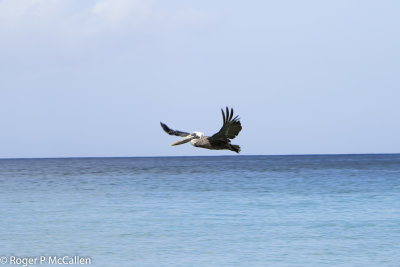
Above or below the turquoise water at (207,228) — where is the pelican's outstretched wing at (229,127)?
above

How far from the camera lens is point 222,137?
8891 millimetres

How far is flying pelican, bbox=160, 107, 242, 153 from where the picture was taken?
28.5 ft

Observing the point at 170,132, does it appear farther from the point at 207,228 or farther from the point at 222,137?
the point at 207,228

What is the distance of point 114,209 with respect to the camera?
4338 cm

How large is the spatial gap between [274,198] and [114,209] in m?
14.8

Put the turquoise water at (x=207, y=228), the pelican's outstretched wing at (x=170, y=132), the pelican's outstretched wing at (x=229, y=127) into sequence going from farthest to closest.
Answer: the turquoise water at (x=207, y=228) → the pelican's outstretched wing at (x=170, y=132) → the pelican's outstretched wing at (x=229, y=127)

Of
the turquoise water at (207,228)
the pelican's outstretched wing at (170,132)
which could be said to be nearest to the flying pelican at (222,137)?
the pelican's outstretched wing at (170,132)

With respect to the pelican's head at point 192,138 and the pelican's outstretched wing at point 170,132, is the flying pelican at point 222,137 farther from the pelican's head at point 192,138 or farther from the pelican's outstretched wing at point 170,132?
the pelican's outstretched wing at point 170,132

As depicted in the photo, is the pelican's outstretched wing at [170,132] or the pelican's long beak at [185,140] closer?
the pelican's long beak at [185,140]

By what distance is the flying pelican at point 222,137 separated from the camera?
28.5 feet

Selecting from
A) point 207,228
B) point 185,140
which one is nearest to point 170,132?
point 185,140

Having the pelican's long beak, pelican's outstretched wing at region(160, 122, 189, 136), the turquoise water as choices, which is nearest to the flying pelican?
the pelican's long beak

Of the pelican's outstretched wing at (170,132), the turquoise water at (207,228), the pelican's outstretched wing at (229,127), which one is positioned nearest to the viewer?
the pelican's outstretched wing at (229,127)

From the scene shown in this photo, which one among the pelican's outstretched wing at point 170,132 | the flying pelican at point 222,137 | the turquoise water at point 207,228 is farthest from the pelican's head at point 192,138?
the turquoise water at point 207,228
